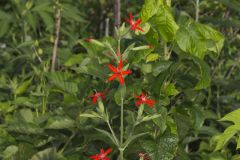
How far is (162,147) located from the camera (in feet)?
6.16

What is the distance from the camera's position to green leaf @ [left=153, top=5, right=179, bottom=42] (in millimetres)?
1899

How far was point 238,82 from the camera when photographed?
2688 mm

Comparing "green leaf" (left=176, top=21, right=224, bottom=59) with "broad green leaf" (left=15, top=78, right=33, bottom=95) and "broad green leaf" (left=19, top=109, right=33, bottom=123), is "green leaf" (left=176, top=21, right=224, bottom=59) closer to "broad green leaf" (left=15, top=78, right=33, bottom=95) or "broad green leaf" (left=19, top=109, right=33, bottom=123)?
"broad green leaf" (left=19, top=109, right=33, bottom=123)

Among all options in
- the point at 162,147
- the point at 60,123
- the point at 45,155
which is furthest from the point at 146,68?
the point at 45,155

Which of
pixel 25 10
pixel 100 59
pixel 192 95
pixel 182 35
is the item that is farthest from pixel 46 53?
pixel 182 35

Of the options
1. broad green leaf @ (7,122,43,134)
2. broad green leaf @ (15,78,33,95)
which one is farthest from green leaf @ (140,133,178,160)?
broad green leaf @ (15,78,33,95)

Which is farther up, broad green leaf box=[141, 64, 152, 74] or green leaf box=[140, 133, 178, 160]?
broad green leaf box=[141, 64, 152, 74]

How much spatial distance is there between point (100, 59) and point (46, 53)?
→ 0.93 metres

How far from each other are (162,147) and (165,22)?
455mm

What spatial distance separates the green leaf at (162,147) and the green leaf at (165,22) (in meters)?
0.37

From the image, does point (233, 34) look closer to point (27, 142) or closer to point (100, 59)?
point (100, 59)

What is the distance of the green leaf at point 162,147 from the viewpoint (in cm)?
185

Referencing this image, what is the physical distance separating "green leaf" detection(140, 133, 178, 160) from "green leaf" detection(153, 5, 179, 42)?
367 mm

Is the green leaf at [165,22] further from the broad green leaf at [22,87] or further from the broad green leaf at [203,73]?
the broad green leaf at [22,87]
